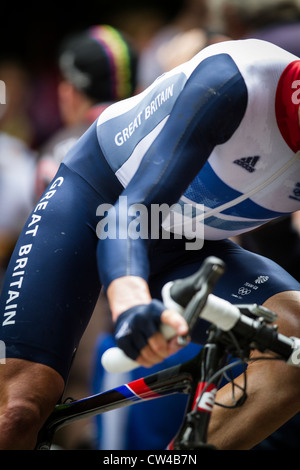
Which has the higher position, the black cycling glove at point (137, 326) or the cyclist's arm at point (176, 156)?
the cyclist's arm at point (176, 156)

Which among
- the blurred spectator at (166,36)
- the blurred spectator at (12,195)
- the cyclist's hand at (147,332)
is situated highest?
the cyclist's hand at (147,332)

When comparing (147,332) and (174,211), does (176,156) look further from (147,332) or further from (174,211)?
(174,211)

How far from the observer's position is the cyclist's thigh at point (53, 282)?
9.95 ft

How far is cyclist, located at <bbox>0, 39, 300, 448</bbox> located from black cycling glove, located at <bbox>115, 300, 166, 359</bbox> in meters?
0.24

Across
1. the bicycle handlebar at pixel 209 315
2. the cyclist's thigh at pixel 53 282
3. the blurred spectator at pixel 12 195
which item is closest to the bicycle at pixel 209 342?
the bicycle handlebar at pixel 209 315

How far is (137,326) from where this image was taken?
2.22 metres

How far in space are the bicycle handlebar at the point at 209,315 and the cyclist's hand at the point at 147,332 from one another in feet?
0.08

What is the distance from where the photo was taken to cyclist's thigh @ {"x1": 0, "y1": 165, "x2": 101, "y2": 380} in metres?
3.03

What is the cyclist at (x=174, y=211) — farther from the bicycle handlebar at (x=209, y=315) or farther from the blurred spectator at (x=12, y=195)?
the blurred spectator at (x=12, y=195)

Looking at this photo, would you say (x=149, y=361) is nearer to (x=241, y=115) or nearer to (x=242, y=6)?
(x=241, y=115)

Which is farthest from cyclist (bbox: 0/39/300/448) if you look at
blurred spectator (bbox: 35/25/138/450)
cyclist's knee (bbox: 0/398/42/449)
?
blurred spectator (bbox: 35/25/138/450)

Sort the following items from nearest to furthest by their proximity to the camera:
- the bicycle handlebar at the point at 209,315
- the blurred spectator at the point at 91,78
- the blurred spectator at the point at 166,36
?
the bicycle handlebar at the point at 209,315
the blurred spectator at the point at 91,78
the blurred spectator at the point at 166,36

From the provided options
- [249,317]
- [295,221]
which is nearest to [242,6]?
[295,221]

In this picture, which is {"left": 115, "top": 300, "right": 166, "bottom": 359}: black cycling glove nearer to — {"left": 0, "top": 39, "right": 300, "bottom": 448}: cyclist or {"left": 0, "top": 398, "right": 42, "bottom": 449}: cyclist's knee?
A: {"left": 0, "top": 39, "right": 300, "bottom": 448}: cyclist
